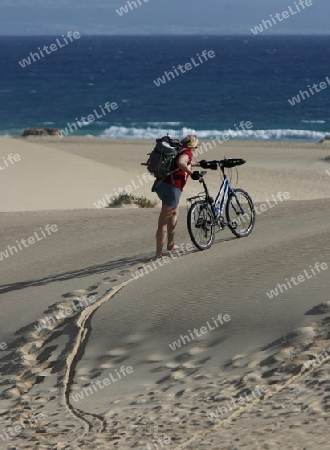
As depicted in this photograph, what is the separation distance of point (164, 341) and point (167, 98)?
2515 inches

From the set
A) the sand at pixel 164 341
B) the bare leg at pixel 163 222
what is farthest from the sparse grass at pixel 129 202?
the bare leg at pixel 163 222

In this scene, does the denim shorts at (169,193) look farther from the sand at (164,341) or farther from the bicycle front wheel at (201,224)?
the sand at (164,341)

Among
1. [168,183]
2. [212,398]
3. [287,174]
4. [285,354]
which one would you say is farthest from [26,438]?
[287,174]

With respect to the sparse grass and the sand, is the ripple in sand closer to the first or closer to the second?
the sand

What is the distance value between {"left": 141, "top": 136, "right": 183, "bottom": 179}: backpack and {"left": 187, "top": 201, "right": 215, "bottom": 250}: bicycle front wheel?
0.61m

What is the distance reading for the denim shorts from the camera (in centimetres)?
1034

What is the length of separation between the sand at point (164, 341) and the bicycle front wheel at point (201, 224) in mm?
185

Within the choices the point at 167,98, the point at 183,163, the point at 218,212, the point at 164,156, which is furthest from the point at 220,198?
the point at 167,98

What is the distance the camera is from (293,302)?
27.6 ft

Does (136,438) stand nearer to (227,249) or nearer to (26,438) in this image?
(26,438)

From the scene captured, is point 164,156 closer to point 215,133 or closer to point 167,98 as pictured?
point 215,133

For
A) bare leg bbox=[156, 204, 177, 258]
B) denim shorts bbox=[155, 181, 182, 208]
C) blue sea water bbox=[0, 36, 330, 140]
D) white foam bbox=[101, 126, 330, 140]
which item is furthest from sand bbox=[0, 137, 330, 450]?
blue sea water bbox=[0, 36, 330, 140]

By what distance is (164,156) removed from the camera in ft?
32.6

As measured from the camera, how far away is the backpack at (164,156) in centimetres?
991
